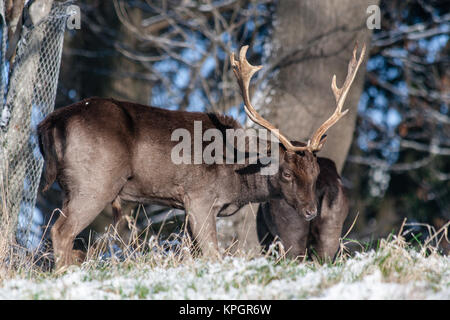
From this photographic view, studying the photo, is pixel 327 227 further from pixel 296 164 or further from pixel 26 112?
pixel 26 112

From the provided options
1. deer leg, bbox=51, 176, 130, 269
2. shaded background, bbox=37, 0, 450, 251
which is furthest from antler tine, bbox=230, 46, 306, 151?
shaded background, bbox=37, 0, 450, 251

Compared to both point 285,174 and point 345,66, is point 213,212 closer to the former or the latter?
point 285,174

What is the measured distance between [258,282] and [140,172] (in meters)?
2.47

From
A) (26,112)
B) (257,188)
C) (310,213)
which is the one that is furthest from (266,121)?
(26,112)

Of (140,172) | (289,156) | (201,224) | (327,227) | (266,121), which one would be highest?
(266,121)

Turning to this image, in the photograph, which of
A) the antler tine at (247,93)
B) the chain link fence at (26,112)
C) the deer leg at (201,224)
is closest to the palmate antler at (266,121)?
the antler tine at (247,93)

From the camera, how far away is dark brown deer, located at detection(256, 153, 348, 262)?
23.9ft

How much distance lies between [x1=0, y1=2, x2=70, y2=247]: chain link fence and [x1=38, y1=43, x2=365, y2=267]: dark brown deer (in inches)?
26.5

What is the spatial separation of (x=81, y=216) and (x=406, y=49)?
10181 mm

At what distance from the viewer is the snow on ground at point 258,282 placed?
419 cm

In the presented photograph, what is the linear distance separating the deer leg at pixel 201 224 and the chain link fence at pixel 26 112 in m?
1.74

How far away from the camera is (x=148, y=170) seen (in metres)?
6.68

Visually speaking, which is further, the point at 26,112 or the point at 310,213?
the point at 26,112

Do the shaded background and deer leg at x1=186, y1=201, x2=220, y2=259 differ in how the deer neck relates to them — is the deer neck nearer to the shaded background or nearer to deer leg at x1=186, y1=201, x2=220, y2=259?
deer leg at x1=186, y1=201, x2=220, y2=259
